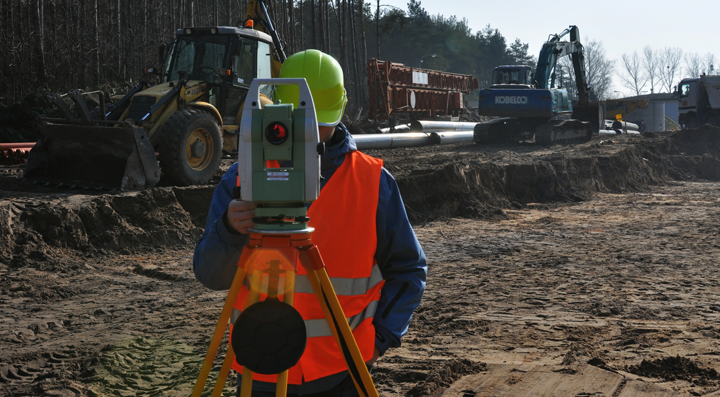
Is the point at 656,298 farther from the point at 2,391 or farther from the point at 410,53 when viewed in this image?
the point at 410,53

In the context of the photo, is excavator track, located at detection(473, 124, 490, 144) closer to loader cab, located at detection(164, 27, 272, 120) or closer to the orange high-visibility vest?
loader cab, located at detection(164, 27, 272, 120)

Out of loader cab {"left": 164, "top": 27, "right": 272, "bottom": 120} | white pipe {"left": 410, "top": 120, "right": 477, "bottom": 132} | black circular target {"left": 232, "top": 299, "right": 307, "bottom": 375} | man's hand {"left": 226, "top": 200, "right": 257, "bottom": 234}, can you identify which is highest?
loader cab {"left": 164, "top": 27, "right": 272, "bottom": 120}

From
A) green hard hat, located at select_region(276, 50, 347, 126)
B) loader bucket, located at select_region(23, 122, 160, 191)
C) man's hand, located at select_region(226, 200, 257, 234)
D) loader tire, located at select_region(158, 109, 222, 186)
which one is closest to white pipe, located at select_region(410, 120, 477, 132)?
loader tire, located at select_region(158, 109, 222, 186)

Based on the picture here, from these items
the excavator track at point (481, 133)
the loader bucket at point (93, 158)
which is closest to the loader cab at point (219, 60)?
the loader bucket at point (93, 158)

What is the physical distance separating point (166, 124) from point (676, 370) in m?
7.48

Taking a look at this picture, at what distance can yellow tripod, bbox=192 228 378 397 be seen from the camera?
1655 millimetres

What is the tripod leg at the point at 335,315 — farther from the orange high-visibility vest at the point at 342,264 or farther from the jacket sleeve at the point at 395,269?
the jacket sleeve at the point at 395,269

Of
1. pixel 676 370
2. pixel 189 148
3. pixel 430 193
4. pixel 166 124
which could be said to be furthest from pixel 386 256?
pixel 430 193

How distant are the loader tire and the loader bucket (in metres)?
0.34

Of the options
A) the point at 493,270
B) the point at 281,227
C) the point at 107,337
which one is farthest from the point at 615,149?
the point at 281,227

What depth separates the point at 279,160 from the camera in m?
1.62

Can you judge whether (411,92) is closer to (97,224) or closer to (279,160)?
(97,224)

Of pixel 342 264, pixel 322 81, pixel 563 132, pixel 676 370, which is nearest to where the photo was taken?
pixel 342 264

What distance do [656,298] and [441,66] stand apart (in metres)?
58.9
